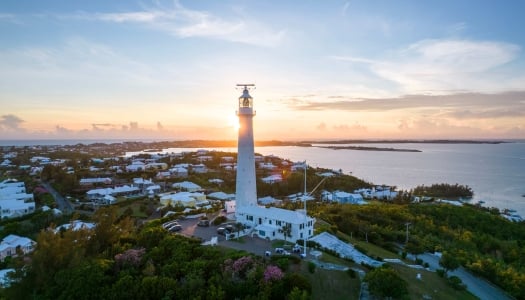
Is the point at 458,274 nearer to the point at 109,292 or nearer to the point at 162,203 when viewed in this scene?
the point at 109,292

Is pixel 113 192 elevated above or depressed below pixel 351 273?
below

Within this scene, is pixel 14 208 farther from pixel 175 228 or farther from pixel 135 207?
pixel 175 228

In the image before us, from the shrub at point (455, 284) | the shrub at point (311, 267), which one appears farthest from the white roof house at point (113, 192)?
the shrub at point (455, 284)

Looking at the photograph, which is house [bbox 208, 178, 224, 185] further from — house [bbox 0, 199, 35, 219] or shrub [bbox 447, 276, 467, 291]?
shrub [bbox 447, 276, 467, 291]

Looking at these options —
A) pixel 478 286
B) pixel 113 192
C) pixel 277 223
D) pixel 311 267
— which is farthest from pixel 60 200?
pixel 478 286

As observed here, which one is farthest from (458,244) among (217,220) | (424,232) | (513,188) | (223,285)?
(513,188)

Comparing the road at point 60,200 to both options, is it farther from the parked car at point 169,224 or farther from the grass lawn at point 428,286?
the grass lawn at point 428,286

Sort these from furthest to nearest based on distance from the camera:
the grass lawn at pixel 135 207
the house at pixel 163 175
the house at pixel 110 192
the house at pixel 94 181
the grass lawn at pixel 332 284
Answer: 1. the house at pixel 163 175
2. the house at pixel 94 181
3. the house at pixel 110 192
4. the grass lawn at pixel 135 207
5. the grass lawn at pixel 332 284
